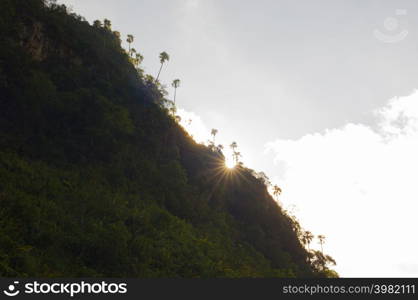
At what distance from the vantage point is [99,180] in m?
30.4

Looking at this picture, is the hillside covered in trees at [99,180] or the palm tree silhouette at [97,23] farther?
the palm tree silhouette at [97,23]

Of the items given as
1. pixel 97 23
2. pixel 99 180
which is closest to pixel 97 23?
pixel 97 23

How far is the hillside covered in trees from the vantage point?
19062mm

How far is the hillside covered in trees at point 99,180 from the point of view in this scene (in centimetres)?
1906

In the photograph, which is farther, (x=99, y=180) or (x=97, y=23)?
(x=97, y=23)

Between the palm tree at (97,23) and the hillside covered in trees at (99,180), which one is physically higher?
the palm tree at (97,23)

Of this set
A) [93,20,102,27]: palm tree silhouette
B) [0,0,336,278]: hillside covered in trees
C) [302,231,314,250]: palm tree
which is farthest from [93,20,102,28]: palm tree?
A: [302,231,314,250]: palm tree

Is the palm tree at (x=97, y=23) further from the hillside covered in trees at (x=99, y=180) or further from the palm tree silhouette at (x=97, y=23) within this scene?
the hillside covered in trees at (x=99, y=180)

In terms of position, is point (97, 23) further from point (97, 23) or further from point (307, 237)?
point (307, 237)

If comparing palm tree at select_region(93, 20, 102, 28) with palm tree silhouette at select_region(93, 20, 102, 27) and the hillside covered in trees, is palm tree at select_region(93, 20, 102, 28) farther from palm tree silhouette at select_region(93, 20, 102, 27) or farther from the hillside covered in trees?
the hillside covered in trees

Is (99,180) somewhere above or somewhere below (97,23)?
below

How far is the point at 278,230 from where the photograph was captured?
184ft

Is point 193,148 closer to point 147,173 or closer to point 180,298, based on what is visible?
point 147,173

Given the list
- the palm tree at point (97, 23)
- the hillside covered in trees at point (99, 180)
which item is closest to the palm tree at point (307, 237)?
the hillside covered in trees at point (99, 180)
